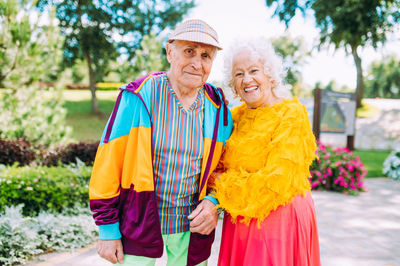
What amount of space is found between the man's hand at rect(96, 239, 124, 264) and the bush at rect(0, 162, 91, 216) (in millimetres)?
2871

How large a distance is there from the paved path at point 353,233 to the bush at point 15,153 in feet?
11.8

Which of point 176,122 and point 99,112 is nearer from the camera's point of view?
point 176,122

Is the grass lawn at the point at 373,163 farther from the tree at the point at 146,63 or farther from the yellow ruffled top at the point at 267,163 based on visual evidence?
the tree at the point at 146,63

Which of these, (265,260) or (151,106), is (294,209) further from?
(151,106)

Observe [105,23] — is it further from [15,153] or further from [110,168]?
[110,168]

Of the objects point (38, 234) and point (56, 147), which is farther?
point (56, 147)

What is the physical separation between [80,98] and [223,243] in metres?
28.2

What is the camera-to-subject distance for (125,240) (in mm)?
1671

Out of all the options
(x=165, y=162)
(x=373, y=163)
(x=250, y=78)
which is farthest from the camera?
(x=373, y=163)

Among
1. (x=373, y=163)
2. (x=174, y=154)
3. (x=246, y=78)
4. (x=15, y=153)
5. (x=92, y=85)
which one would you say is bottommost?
(x=373, y=163)

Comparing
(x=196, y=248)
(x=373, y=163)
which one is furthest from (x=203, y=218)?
(x=373, y=163)

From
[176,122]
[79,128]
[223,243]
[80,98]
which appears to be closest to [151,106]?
[176,122]

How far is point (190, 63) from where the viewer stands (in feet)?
5.66

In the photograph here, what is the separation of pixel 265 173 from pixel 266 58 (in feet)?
2.33
